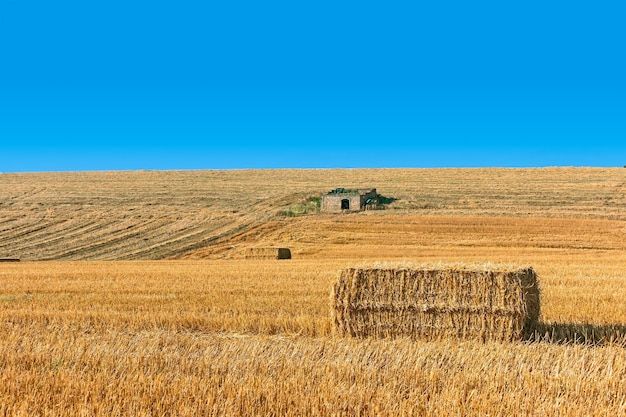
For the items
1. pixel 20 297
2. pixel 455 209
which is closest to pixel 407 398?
pixel 20 297

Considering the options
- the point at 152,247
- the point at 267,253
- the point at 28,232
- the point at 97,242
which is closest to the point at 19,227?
the point at 28,232

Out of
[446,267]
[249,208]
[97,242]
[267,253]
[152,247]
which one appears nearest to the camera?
[446,267]

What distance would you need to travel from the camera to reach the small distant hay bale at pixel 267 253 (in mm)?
27078

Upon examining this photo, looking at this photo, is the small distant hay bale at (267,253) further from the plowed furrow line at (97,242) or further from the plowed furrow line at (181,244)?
the plowed furrow line at (97,242)

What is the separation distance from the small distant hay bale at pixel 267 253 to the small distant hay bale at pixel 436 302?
18667 millimetres

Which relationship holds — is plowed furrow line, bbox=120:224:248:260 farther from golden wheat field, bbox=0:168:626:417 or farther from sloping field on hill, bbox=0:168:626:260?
golden wheat field, bbox=0:168:626:417

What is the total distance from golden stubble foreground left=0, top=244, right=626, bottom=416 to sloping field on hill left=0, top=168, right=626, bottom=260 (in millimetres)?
21013

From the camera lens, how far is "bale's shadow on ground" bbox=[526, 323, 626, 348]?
7969 mm

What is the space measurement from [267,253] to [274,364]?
2105 cm

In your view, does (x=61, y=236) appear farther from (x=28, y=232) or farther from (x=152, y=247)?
(x=152, y=247)

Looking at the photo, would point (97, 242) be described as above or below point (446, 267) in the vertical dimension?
below

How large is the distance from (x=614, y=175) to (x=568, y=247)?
2917 cm

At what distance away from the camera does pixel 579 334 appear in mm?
8445

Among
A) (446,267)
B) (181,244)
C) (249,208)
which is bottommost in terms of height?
(181,244)
